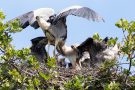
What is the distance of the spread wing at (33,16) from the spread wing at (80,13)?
19.1 inches

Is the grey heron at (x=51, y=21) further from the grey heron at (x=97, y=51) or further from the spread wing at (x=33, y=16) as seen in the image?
the grey heron at (x=97, y=51)

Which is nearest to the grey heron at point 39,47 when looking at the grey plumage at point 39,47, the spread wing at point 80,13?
the grey plumage at point 39,47

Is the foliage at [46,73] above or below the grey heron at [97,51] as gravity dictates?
below

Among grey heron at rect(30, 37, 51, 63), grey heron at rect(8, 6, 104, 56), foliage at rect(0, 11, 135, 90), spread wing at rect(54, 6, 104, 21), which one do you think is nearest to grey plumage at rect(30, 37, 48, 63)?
grey heron at rect(30, 37, 51, 63)

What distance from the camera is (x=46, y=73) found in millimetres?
6391


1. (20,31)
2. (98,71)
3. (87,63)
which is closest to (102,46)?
(87,63)

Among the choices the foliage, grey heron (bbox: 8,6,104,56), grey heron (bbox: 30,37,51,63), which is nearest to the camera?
the foliage

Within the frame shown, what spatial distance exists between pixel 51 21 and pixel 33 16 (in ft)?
1.01

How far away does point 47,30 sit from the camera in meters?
8.69

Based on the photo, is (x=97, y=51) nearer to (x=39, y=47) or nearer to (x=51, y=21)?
(x=51, y=21)

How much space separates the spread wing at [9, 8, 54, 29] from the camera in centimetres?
879

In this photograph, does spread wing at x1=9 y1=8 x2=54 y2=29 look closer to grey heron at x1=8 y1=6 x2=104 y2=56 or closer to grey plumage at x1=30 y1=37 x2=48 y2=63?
grey heron at x1=8 y1=6 x2=104 y2=56

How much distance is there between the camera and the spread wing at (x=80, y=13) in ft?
26.7

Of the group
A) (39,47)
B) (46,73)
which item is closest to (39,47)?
(39,47)
